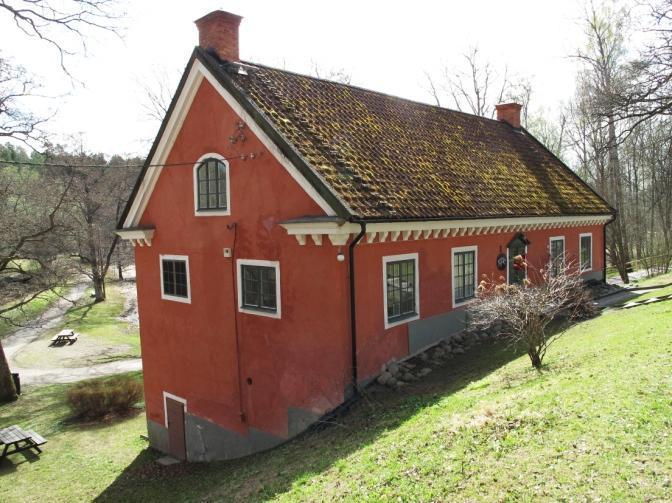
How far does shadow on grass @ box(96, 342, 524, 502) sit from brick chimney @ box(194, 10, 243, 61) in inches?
357

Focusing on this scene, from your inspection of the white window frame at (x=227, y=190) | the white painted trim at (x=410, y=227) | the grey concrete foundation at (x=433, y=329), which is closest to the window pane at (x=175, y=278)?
the white window frame at (x=227, y=190)

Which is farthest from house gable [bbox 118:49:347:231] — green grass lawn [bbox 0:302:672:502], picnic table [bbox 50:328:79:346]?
picnic table [bbox 50:328:79:346]

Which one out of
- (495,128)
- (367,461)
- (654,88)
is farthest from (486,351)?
(495,128)

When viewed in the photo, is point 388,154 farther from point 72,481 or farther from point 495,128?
point 72,481

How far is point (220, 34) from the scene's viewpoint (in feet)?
44.0

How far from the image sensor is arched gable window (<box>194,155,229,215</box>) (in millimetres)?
13055

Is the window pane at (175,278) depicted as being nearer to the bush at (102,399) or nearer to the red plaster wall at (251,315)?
the red plaster wall at (251,315)

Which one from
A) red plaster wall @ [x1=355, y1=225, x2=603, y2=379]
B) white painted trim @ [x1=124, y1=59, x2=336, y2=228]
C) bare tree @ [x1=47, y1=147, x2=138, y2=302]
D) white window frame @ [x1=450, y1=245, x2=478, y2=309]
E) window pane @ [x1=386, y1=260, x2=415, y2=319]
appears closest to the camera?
white painted trim @ [x1=124, y1=59, x2=336, y2=228]

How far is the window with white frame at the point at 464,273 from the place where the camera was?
13.9m

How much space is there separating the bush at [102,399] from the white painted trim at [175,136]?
8575 millimetres

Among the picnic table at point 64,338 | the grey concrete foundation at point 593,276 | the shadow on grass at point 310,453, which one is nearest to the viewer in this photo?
the shadow on grass at point 310,453

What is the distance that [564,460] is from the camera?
610cm

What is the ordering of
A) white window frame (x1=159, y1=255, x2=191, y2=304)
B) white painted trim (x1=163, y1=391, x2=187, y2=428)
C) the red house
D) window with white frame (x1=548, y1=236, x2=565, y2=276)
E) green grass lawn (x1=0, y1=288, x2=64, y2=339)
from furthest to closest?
green grass lawn (x1=0, y1=288, x2=64, y2=339), window with white frame (x1=548, y1=236, x2=565, y2=276), white painted trim (x1=163, y1=391, x2=187, y2=428), white window frame (x1=159, y1=255, x2=191, y2=304), the red house

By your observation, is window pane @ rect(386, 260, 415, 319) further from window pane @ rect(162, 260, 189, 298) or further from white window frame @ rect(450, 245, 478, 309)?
window pane @ rect(162, 260, 189, 298)
